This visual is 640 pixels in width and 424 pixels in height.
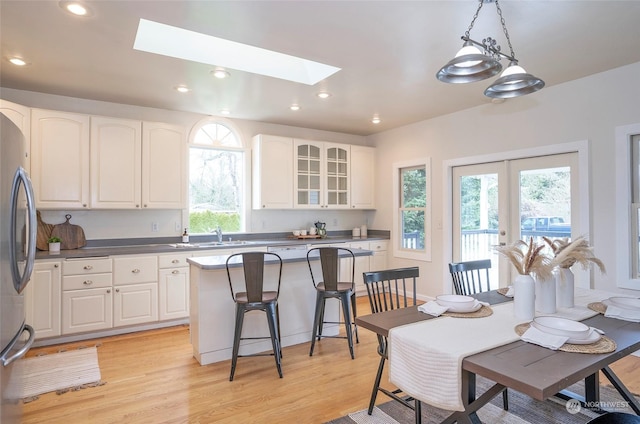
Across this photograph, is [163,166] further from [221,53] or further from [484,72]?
[484,72]

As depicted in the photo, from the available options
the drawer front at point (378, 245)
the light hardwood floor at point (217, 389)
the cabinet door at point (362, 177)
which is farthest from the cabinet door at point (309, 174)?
the light hardwood floor at point (217, 389)

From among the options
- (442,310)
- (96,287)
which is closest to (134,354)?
(96,287)

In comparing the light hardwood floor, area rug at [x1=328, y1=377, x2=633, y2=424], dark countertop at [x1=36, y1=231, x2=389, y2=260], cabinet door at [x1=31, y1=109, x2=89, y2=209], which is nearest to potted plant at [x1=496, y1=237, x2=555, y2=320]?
area rug at [x1=328, y1=377, x2=633, y2=424]

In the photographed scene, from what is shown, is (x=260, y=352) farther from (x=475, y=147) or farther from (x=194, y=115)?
(x=475, y=147)

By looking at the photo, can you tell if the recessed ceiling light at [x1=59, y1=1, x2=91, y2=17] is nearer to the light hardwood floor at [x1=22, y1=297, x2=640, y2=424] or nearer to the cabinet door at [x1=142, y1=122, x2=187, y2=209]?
the cabinet door at [x1=142, y1=122, x2=187, y2=209]

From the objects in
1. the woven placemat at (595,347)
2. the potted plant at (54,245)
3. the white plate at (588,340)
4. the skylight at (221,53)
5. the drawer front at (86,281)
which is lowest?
the drawer front at (86,281)

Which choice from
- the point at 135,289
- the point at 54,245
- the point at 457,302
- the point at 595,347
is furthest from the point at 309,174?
the point at 595,347

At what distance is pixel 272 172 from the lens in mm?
5270

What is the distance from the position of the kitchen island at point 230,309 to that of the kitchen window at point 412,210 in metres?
2.11

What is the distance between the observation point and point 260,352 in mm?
3355

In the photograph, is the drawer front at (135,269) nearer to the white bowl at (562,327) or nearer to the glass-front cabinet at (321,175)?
the glass-front cabinet at (321,175)

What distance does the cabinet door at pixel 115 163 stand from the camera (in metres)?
4.04

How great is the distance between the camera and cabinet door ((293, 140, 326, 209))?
5508mm

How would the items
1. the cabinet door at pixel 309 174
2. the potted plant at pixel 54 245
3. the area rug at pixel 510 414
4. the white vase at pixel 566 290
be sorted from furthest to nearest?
the cabinet door at pixel 309 174 → the potted plant at pixel 54 245 → the area rug at pixel 510 414 → the white vase at pixel 566 290
